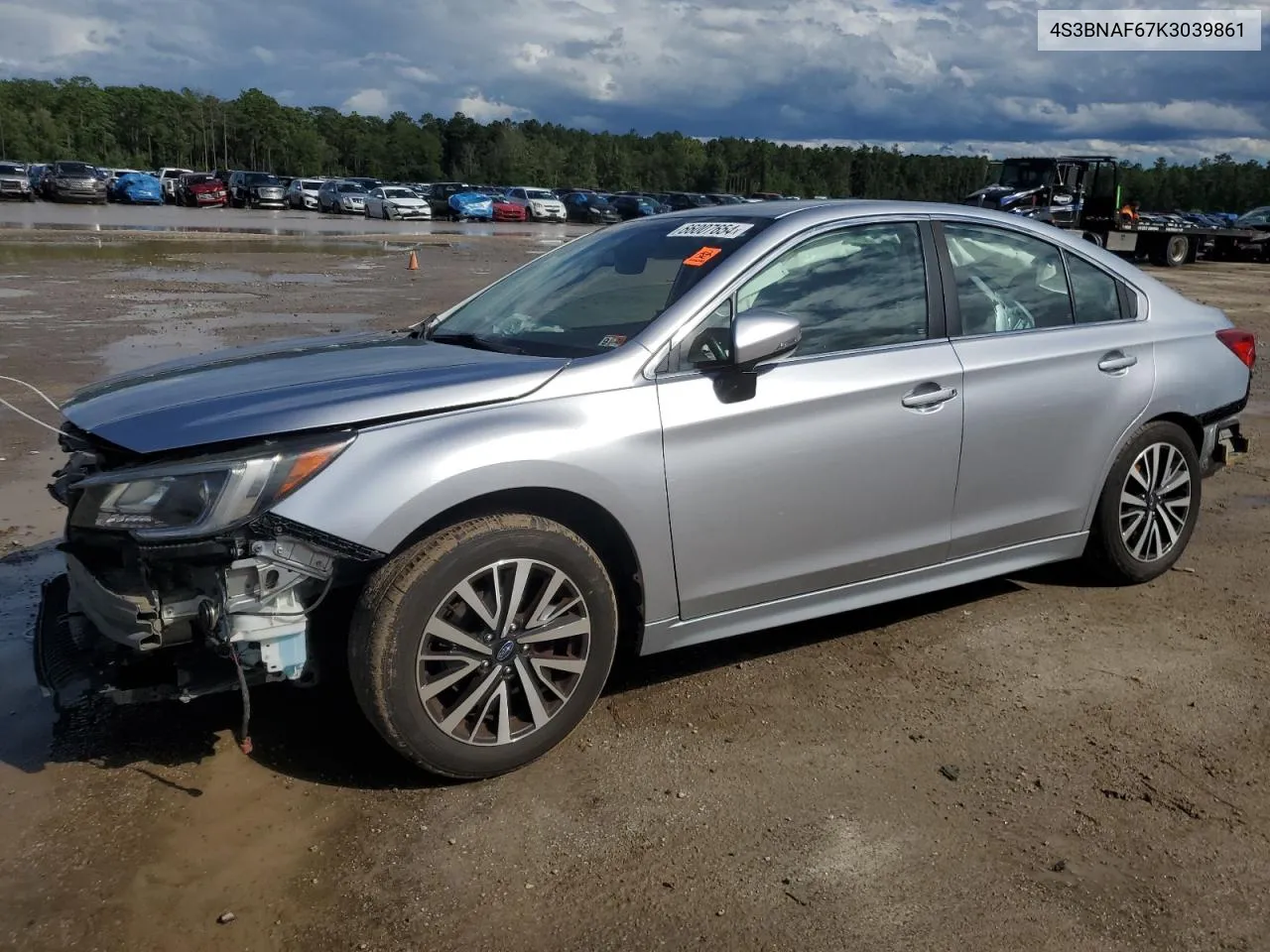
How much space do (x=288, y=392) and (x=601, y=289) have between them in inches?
52.3

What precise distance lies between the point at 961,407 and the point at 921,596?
1.23 m

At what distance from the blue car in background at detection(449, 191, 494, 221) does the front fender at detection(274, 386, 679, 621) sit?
51.5m

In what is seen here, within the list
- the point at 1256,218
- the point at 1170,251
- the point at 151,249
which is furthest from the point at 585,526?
the point at 1256,218

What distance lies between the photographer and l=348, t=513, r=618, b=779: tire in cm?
313

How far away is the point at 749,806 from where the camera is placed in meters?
3.29

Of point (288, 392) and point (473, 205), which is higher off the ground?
point (473, 205)

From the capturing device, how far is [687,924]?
2762mm

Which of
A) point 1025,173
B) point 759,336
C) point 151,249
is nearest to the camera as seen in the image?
point 759,336

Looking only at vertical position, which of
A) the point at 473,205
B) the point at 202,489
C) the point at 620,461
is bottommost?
the point at 620,461

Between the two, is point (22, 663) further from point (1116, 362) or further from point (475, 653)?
point (1116, 362)

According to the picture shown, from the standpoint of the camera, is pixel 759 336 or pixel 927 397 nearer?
pixel 759 336

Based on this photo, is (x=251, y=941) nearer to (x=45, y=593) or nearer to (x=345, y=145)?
(x=45, y=593)

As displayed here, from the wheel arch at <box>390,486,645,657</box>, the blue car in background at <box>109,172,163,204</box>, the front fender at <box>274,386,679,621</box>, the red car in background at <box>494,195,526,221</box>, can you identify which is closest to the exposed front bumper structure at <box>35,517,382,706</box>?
the front fender at <box>274,386,679,621</box>

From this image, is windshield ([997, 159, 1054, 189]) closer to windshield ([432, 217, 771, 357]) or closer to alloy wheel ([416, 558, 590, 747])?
windshield ([432, 217, 771, 357])
